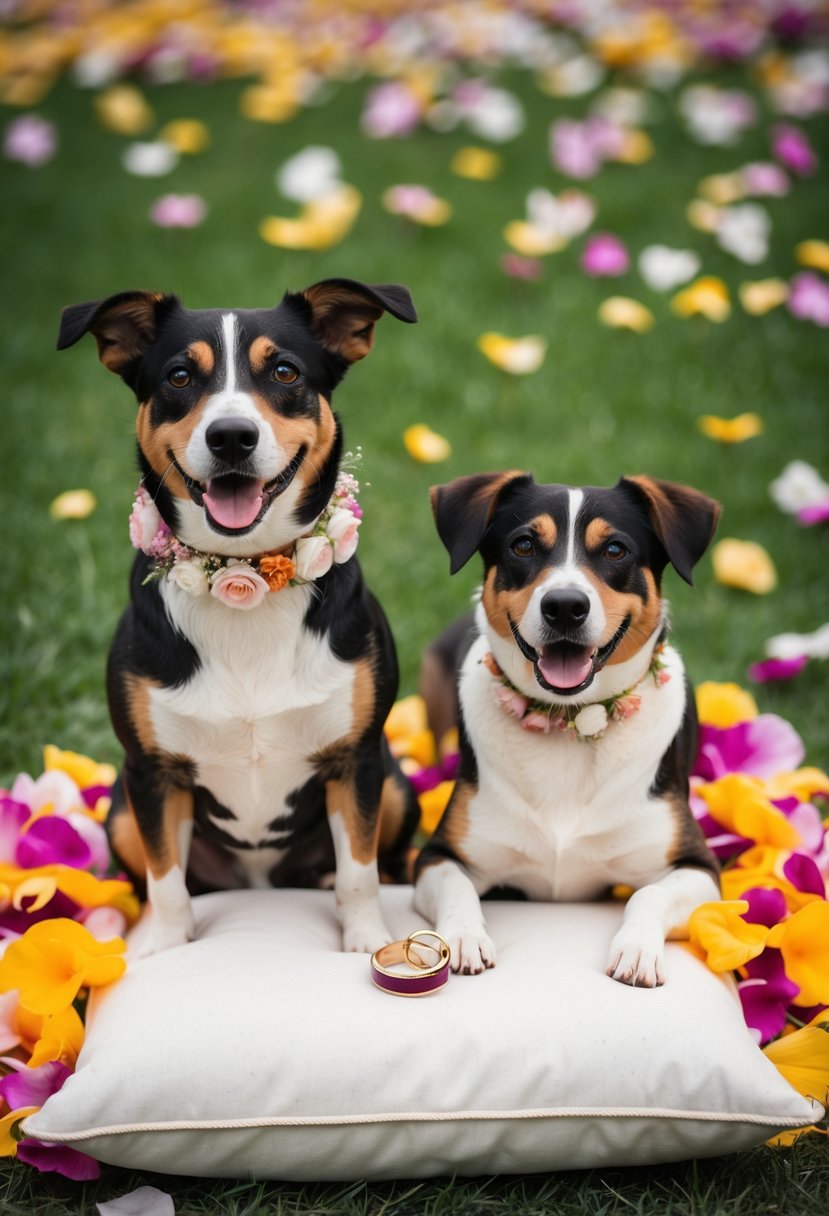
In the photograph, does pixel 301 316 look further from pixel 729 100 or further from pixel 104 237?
pixel 729 100

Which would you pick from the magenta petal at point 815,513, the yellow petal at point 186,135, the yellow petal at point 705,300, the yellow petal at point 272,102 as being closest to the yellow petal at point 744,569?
the magenta petal at point 815,513

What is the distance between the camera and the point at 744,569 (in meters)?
5.11

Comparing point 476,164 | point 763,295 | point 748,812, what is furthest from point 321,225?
point 748,812

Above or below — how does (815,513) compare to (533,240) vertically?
below

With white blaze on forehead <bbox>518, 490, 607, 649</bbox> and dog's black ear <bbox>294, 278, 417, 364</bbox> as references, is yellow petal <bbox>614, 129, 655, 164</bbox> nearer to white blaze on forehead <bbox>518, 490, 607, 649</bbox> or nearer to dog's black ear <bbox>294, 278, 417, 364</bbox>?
dog's black ear <bbox>294, 278, 417, 364</bbox>

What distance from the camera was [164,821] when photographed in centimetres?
309

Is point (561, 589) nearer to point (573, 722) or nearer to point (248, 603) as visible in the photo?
point (573, 722)

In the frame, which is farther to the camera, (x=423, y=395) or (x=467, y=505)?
(x=423, y=395)

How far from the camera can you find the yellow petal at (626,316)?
19.2 ft

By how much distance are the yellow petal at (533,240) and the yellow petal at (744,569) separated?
2075 millimetres

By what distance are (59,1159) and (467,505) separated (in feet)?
5.90

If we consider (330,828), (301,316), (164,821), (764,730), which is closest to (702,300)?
(764,730)

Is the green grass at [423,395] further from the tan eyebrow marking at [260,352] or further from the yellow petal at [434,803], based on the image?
the tan eyebrow marking at [260,352]

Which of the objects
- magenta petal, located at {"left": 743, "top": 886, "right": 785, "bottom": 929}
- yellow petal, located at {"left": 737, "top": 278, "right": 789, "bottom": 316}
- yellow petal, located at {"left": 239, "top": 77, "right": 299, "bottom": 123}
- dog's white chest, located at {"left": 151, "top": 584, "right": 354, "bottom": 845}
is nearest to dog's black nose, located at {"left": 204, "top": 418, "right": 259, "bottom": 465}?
dog's white chest, located at {"left": 151, "top": 584, "right": 354, "bottom": 845}
